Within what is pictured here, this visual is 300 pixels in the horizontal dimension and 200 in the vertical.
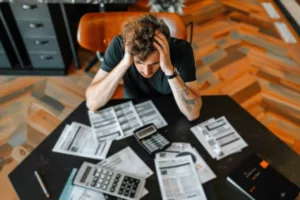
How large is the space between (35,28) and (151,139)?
1.47 metres

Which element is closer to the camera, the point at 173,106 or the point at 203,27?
the point at 173,106

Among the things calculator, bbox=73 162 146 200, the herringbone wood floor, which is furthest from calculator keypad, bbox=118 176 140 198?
the herringbone wood floor

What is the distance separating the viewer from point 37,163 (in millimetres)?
1113

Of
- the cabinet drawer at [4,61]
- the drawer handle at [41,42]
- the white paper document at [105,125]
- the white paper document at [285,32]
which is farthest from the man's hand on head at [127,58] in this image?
the white paper document at [285,32]

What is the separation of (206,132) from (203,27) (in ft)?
6.49

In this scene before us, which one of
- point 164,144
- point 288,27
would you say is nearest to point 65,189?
point 164,144

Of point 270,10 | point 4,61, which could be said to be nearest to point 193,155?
point 4,61

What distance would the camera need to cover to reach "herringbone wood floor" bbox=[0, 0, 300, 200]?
2.09 meters

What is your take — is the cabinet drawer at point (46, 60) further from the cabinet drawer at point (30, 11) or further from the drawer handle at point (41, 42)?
the cabinet drawer at point (30, 11)

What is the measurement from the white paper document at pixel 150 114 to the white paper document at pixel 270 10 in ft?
7.73

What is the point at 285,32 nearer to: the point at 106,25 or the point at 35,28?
the point at 106,25

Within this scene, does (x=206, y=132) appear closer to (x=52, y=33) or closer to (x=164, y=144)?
(x=164, y=144)

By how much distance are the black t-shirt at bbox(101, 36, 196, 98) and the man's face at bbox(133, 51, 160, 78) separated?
0.33 ft

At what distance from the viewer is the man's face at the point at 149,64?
1.21 metres
